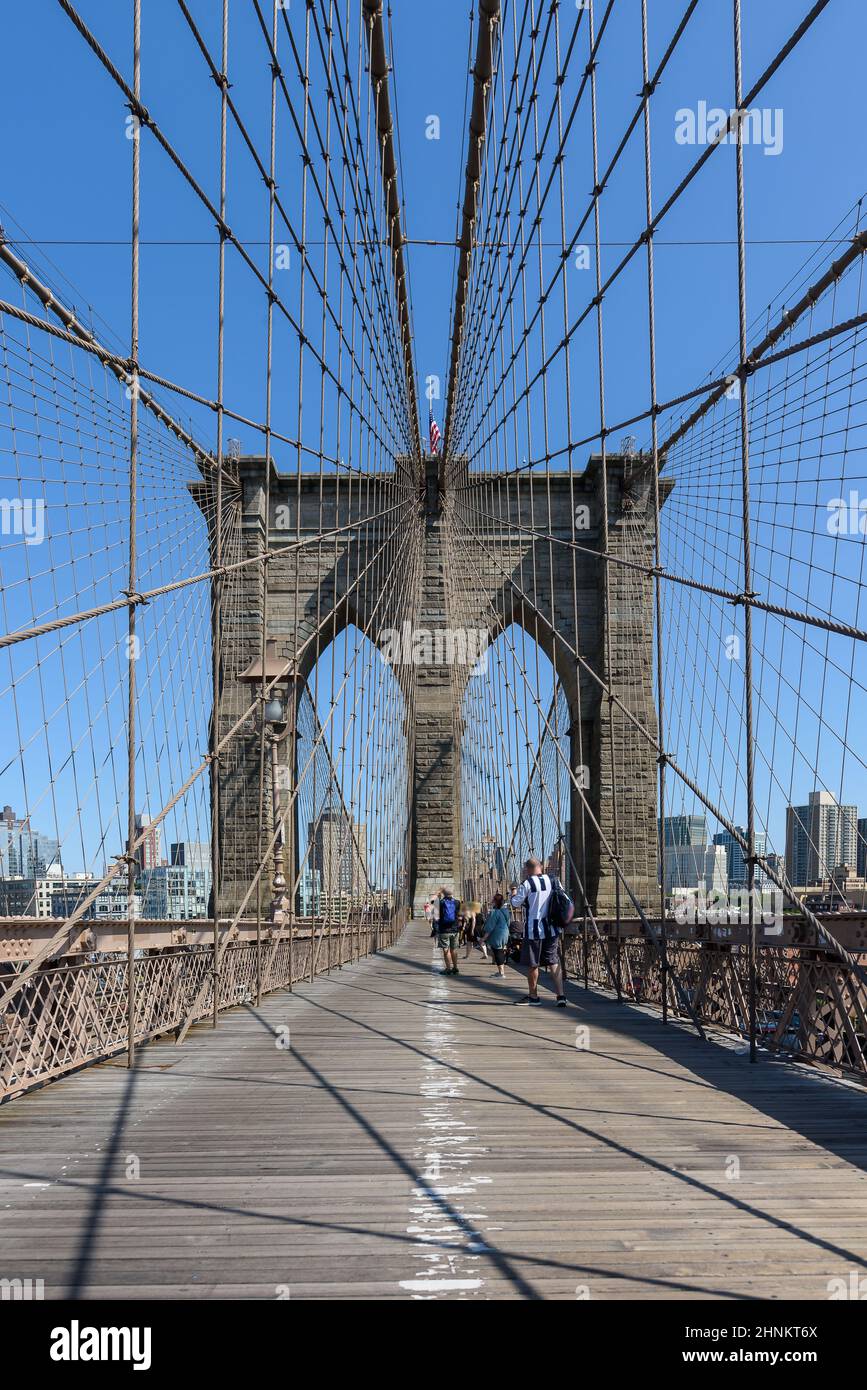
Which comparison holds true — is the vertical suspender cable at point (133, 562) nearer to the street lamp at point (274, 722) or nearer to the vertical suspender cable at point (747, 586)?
the vertical suspender cable at point (747, 586)

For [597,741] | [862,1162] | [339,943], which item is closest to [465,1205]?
[862,1162]

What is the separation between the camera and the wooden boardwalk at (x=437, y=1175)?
239cm

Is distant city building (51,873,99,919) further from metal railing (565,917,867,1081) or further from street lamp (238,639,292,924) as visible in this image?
metal railing (565,917,867,1081)

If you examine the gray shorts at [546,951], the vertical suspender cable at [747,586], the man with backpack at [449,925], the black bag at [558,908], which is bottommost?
the man with backpack at [449,925]

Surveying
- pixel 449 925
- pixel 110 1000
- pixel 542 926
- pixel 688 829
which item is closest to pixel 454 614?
pixel 688 829

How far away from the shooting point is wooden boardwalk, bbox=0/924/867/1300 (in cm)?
239

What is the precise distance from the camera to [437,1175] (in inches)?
127

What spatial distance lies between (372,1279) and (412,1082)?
2.55m

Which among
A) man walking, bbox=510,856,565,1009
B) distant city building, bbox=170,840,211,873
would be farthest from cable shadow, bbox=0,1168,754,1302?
distant city building, bbox=170,840,211,873

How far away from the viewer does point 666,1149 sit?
11.7 ft

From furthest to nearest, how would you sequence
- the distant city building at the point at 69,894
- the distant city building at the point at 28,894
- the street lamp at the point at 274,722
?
the distant city building at the point at 69,894
the street lamp at the point at 274,722
the distant city building at the point at 28,894

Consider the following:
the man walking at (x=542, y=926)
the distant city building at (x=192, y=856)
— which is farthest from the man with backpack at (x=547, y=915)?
the distant city building at (x=192, y=856)

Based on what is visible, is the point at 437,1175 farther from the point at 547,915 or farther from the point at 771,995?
the point at 547,915
